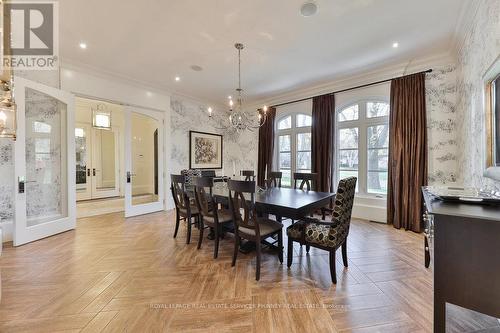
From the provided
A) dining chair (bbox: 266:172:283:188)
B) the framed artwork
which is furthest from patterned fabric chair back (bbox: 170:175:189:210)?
the framed artwork

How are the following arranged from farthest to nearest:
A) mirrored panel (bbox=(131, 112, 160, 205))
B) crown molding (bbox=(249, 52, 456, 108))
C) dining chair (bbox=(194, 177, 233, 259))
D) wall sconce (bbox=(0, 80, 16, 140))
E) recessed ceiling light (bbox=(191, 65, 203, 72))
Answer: mirrored panel (bbox=(131, 112, 160, 205))
recessed ceiling light (bbox=(191, 65, 203, 72))
crown molding (bbox=(249, 52, 456, 108))
dining chair (bbox=(194, 177, 233, 259))
wall sconce (bbox=(0, 80, 16, 140))

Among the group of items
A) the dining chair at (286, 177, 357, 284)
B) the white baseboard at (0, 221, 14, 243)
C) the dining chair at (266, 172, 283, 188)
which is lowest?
the white baseboard at (0, 221, 14, 243)

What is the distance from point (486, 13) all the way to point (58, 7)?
4.41m

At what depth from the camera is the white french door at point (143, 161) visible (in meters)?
4.62

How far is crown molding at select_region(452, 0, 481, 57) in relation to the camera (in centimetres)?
237

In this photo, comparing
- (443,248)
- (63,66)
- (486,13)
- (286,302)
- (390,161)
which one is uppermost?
(63,66)

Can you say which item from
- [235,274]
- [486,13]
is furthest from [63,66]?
[486,13]

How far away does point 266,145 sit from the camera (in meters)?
5.90

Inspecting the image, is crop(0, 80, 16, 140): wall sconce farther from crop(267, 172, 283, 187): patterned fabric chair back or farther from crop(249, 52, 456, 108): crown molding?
crop(249, 52, 456, 108): crown molding

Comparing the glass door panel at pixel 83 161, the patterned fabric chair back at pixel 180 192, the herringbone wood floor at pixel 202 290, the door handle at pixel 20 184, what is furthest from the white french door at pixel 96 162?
the patterned fabric chair back at pixel 180 192

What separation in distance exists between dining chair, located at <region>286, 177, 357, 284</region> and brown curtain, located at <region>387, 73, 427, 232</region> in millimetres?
2107

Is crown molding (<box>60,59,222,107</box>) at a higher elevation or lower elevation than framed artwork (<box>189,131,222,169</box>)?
higher

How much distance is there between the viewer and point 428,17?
264cm

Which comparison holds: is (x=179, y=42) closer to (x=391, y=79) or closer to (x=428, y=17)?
(x=428, y=17)
